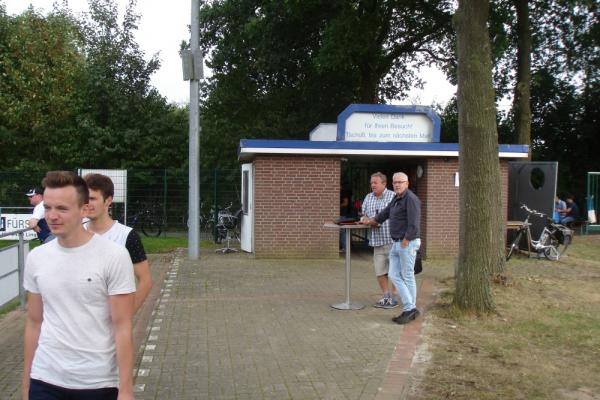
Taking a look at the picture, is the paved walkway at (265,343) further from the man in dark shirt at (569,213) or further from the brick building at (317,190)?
the man in dark shirt at (569,213)

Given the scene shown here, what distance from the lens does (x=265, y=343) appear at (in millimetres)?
6410

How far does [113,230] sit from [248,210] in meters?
10.8

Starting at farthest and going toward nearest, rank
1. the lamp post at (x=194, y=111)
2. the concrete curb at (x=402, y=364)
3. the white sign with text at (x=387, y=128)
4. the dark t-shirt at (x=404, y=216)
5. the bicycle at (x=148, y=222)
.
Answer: the bicycle at (x=148, y=222)
the lamp post at (x=194, y=111)
the white sign with text at (x=387, y=128)
the dark t-shirt at (x=404, y=216)
the concrete curb at (x=402, y=364)

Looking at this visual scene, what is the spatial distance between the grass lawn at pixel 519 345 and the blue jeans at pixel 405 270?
0.39 m

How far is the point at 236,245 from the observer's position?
16859 mm

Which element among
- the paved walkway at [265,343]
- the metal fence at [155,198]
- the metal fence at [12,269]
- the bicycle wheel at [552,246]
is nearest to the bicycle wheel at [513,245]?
the bicycle wheel at [552,246]

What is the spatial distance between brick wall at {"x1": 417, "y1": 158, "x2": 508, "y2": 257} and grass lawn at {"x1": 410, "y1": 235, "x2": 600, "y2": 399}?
141 inches

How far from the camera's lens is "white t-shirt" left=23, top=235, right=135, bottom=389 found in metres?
2.65

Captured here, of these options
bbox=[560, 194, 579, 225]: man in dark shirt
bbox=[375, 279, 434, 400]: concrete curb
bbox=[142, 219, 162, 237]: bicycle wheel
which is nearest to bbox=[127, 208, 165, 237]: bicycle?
bbox=[142, 219, 162, 237]: bicycle wheel

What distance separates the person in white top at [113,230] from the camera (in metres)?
3.69

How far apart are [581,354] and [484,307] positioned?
1.58m

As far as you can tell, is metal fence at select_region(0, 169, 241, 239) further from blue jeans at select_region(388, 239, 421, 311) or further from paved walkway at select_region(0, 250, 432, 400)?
blue jeans at select_region(388, 239, 421, 311)

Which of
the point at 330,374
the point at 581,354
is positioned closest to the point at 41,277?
the point at 330,374

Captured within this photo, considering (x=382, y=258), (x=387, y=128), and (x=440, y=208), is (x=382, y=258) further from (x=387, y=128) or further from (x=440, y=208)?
(x=387, y=128)
